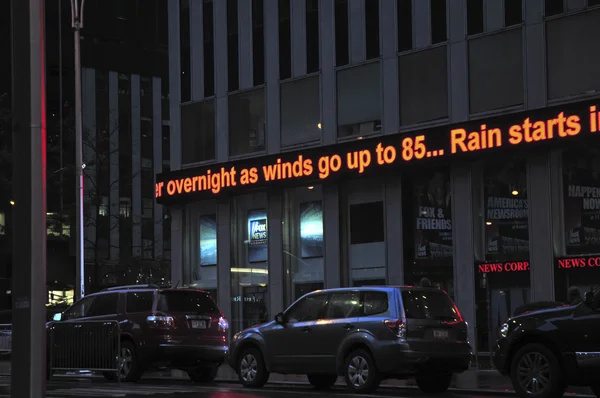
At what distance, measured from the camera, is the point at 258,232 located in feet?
100

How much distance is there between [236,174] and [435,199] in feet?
21.2

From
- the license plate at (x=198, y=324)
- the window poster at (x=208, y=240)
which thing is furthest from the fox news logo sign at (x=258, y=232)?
the license plate at (x=198, y=324)

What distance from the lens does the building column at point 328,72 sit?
1126 inches

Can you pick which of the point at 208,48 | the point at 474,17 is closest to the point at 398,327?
the point at 474,17

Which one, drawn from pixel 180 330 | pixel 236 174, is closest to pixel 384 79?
pixel 236 174

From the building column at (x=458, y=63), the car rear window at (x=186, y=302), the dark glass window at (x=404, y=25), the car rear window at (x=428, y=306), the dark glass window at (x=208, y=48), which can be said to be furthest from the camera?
the dark glass window at (x=208, y=48)

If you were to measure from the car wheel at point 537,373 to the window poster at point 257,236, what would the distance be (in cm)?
1571

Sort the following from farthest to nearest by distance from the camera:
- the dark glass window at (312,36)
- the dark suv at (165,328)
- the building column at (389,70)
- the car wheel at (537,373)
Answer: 1. the dark glass window at (312,36)
2. the building column at (389,70)
3. the dark suv at (165,328)
4. the car wheel at (537,373)

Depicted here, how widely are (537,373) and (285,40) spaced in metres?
17.1

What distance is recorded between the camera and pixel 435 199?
2627 centimetres

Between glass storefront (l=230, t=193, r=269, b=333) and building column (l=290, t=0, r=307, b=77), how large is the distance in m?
3.67

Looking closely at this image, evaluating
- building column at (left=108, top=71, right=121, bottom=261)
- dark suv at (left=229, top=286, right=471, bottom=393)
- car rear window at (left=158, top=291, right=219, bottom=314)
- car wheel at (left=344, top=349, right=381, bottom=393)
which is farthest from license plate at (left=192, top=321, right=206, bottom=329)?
building column at (left=108, top=71, right=121, bottom=261)

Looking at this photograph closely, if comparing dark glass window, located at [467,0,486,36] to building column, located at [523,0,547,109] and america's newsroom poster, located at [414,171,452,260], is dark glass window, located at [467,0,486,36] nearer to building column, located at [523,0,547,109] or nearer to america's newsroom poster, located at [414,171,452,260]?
building column, located at [523,0,547,109]

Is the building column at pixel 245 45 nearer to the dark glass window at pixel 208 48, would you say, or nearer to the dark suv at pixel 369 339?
the dark glass window at pixel 208 48
